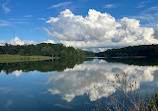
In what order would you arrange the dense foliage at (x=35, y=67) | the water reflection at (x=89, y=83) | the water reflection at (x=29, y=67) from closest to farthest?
the water reflection at (x=89, y=83) → the water reflection at (x=29, y=67) → the dense foliage at (x=35, y=67)

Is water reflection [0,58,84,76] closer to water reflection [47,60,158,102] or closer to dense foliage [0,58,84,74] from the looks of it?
dense foliage [0,58,84,74]

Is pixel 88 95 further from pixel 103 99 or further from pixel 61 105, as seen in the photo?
pixel 61 105

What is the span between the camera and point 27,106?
1458 centimetres

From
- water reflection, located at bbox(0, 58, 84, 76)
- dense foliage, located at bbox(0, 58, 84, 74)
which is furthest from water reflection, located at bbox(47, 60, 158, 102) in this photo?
dense foliage, located at bbox(0, 58, 84, 74)

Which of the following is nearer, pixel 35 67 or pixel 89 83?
pixel 89 83

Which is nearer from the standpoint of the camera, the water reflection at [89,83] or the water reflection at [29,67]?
the water reflection at [89,83]

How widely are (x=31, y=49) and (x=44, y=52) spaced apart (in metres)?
23.8

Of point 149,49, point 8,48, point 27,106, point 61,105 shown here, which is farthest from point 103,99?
point 8,48

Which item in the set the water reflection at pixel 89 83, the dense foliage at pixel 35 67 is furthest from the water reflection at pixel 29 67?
the water reflection at pixel 89 83

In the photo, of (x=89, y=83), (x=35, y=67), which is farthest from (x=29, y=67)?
(x=89, y=83)


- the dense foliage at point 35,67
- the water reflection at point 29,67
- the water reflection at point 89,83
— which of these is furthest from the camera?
the dense foliage at point 35,67

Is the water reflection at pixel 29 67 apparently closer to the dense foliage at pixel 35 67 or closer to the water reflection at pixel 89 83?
the dense foliage at pixel 35 67

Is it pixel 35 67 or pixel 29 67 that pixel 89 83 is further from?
pixel 29 67

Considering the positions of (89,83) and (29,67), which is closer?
(89,83)
